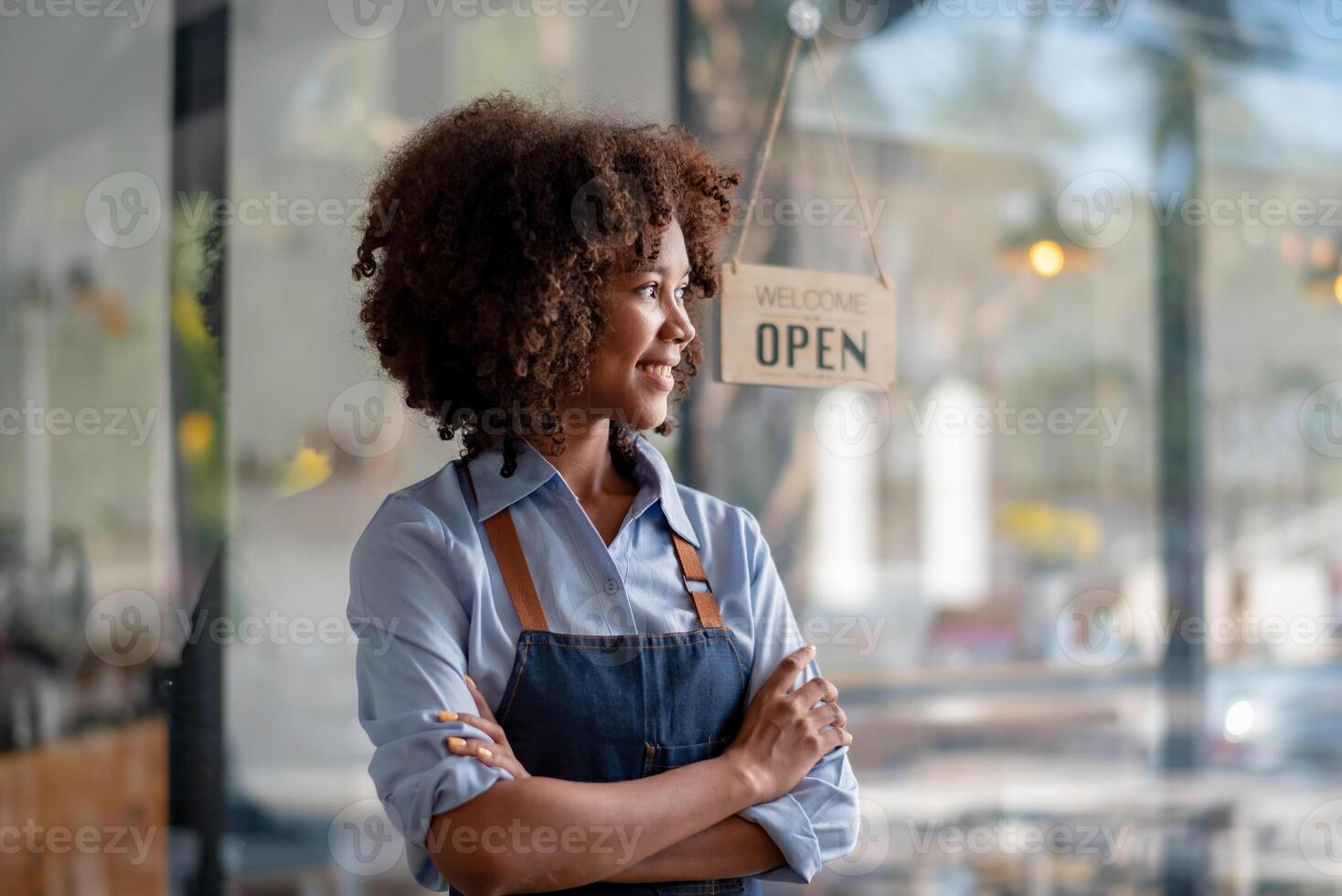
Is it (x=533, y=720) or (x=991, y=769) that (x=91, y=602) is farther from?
(x=991, y=769)

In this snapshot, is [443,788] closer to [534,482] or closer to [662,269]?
[534,482]

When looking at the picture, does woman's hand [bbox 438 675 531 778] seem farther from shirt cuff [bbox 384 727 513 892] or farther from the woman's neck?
the woman's neck

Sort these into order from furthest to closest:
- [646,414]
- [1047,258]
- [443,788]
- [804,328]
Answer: [1047,258] < [804,328] < [646,414] < [443,788]

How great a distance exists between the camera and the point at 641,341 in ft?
4.41

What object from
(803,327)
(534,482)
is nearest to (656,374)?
(534,482)

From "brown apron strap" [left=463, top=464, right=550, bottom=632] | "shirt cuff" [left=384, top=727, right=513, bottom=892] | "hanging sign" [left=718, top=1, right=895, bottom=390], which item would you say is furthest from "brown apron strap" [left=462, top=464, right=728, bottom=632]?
"hanging sign" [left=718, top=1, right=895, bottom=390]

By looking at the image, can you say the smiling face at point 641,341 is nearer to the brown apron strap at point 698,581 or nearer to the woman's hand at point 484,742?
the brown apron strap at point 698,581

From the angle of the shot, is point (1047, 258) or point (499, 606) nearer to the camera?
point (499, 606)

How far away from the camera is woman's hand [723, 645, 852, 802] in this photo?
4.18 ft

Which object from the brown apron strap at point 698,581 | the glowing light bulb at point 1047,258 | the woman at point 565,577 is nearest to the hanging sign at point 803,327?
the woman at point 565,577

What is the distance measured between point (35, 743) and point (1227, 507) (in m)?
2.33

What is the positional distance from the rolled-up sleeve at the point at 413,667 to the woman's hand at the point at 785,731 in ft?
0.85

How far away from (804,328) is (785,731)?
68 centimetres

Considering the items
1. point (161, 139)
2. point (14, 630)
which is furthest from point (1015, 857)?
point (161, 139)
